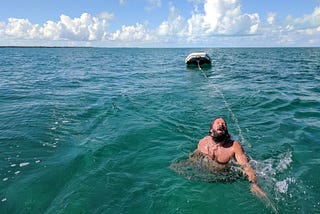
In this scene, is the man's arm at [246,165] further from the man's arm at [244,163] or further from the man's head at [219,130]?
the man's head at [219,130]

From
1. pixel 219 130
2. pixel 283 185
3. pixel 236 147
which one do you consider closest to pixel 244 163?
pixel 236 147

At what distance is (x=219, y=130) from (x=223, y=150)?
54cm

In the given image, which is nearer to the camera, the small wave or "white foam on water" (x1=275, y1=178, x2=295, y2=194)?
"white foam on water" (x1=275, y1=178, x2=295, y2=194)

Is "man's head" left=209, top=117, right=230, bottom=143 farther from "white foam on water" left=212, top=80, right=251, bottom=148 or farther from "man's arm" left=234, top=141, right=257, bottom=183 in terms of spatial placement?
"white foam on water" left=212, top=80, right=251, bottom=148

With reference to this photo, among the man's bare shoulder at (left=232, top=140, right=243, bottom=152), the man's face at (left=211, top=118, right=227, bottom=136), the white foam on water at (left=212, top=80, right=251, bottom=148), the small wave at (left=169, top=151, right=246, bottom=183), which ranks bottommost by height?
the white foam on water at (left=212, top=80, right=251, bottom=148)

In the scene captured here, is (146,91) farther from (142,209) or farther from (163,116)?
(142,209)

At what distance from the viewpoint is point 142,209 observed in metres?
5.77

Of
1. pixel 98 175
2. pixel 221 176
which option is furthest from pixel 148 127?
pixel 221 176

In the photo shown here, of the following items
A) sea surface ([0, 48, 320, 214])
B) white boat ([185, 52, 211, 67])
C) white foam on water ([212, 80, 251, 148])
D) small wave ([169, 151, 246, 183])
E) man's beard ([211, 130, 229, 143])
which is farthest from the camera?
white boat ([185, 52, 211, 67])

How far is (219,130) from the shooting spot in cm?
639

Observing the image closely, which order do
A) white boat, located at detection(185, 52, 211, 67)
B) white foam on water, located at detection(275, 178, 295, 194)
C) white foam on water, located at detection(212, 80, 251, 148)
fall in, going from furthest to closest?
white boat, located at detection(185, 52, 211, 67)
white foam on water, located at detection(212, 80, 251, 148)
white foam on water, located at detection(275, 178, 295, 194)

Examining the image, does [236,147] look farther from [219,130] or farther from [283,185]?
[283,185]

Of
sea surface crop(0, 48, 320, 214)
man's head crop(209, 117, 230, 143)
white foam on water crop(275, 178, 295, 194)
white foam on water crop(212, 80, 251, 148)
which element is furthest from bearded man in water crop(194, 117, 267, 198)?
white foam on water crop(212, 80, 251, 148)

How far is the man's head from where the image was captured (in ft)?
20.9
